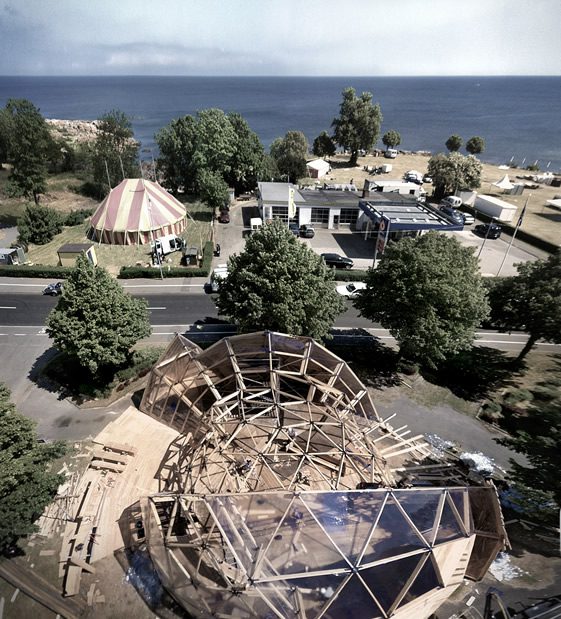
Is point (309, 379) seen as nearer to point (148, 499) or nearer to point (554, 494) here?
point (148, 499)

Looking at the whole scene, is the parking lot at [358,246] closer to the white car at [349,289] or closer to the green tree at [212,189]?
the green tree at [212,189]

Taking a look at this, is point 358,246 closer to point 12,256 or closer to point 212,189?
point 212,189

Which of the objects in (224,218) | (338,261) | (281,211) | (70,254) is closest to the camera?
(70,254)

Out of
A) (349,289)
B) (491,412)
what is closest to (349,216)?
(349,289)

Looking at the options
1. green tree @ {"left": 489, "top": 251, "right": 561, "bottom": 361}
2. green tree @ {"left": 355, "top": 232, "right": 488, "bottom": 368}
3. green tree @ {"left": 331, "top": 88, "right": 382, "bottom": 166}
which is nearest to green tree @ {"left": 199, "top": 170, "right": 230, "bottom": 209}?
green tree @ {"left": 355, "top": 232, "right": 488, "bottom": 368}

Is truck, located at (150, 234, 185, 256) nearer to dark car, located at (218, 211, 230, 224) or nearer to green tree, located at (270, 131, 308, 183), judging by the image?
dark car, located at (218, 211, 230, 224)

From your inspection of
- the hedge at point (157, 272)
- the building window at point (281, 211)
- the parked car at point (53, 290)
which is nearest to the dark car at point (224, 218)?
the building window at point (281, 211)
